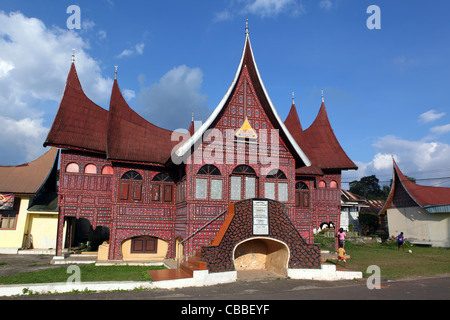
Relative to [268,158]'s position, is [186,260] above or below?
below

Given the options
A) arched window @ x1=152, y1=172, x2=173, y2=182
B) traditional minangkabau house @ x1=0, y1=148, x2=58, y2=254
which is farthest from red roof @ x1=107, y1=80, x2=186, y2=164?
traditional minangkabau house @ x1=0, y1=148, x2=58, y2=254

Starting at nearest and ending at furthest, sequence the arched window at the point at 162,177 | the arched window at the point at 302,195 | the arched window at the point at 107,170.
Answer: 1. the arched window at the point at 162,177
2. the arched window at the point at 107,170
3. the arched window at the point at 302,195

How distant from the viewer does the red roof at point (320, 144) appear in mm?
19047

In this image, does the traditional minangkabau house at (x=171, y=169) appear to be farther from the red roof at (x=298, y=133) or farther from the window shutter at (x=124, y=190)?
the red roof at (x=298, y=133)

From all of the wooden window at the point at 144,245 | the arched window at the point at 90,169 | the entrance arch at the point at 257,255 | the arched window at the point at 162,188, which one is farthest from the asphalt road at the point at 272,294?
the arched window at the point at 90,169

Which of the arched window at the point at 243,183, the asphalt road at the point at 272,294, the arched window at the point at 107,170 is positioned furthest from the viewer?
the arched window at the point at 107,170

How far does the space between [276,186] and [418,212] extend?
1690 cm

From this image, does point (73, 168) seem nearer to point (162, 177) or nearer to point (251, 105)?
point (162, 177)

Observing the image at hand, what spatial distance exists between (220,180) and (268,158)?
2.36 metres

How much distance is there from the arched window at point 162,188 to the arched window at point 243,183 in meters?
3.37
